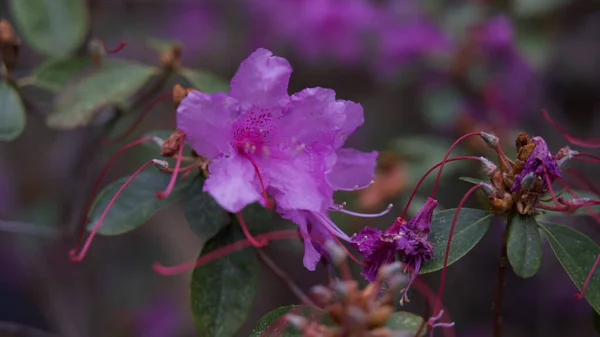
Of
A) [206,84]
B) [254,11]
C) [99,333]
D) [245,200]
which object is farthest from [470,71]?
[99,333]

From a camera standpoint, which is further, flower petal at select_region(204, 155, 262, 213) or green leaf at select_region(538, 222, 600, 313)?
green leaf at select_region(538, 222, 600, 313)

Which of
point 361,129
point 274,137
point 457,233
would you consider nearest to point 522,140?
point 457,233

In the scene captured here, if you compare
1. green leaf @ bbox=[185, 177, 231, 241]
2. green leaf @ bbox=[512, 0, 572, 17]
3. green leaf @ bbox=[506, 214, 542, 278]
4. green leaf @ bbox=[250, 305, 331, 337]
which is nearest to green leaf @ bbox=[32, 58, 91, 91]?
green leaf @ bbox=[185, 177, 231, 241]

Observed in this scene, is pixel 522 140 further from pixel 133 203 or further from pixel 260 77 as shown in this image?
pixel 133 203

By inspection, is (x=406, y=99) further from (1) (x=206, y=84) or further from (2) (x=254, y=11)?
(1) (x=206, y=84)

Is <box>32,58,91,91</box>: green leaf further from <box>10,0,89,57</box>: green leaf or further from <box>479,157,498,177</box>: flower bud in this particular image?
<box>479,157,498,177</box>: flower bud
